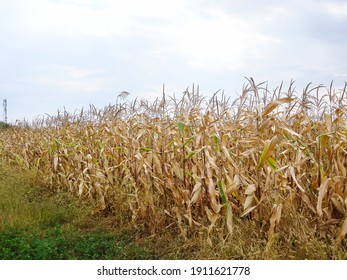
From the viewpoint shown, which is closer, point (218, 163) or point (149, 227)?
point (218, 163)

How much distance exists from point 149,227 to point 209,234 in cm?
87

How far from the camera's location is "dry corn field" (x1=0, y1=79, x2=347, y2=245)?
13.3 feet

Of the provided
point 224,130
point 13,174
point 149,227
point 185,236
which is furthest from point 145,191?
point 13,174

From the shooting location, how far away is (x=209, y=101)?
517cm

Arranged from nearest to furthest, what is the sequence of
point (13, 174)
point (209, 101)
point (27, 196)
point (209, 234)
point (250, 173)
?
point (209, 234) < point (250, 173) < point (209, 101) < point (27, 196) < point (13, 174)

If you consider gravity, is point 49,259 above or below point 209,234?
below

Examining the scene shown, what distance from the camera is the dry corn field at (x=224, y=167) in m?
4.04

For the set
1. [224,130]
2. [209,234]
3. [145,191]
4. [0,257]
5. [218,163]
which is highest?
[224,130]

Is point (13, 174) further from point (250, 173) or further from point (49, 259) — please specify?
point (250, 173)

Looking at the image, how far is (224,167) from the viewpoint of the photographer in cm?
451

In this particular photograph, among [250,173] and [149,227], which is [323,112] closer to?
[250,173]

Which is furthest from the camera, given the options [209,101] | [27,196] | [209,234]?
[27,196]

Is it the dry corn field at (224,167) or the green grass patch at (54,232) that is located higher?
the dry corn field at (224,167)

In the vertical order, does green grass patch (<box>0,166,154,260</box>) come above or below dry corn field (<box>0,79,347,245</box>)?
below
